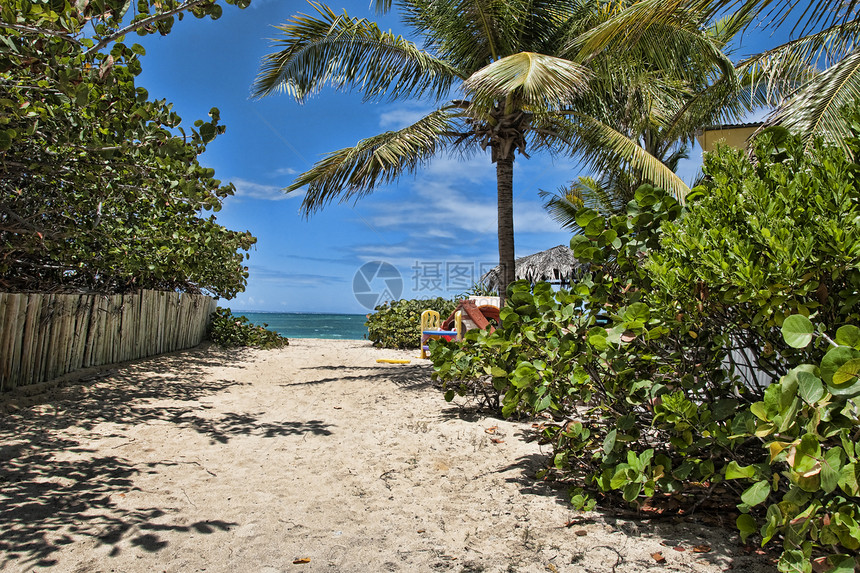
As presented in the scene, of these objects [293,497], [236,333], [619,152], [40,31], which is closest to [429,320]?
[236,333]

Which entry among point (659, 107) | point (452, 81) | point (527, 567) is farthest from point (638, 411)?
point (659, 107)

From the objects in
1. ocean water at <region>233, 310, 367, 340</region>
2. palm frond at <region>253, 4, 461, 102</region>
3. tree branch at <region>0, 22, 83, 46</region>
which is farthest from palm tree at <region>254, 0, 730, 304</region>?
ocean water at <region>233, 310, 367, 340</region>

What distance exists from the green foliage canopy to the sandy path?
1.94 m

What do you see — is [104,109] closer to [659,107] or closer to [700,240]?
[700,240]

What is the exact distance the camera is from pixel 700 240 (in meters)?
1.93

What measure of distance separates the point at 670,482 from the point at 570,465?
623 millimetres

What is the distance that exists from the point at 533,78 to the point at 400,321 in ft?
26.2

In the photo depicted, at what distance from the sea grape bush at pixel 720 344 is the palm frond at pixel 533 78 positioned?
3320 mm

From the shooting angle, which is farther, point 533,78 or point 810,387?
point 533,78

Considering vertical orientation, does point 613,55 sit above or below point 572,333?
above

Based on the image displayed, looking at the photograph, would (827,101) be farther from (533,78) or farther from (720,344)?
(720,344)

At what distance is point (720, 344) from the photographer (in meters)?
2.00

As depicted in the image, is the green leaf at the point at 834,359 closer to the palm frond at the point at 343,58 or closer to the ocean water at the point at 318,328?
the palm frond at the point at 343,58

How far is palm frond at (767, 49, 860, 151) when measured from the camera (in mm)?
5219
